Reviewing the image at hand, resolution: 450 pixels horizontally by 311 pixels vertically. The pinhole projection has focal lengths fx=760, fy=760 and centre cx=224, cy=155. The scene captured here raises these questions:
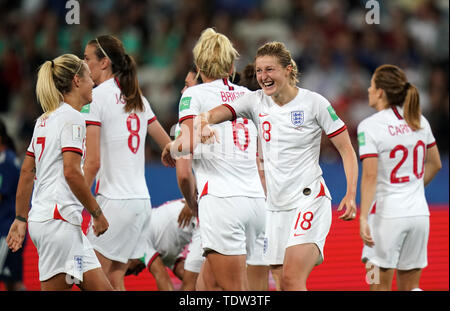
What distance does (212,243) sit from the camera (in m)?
5.69

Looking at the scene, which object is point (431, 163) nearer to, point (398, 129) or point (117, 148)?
point (398, 129)

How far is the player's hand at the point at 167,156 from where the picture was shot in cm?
534

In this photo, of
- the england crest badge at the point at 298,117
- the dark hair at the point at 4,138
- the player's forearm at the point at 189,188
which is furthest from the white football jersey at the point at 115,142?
the dark hair at the point at 4,138

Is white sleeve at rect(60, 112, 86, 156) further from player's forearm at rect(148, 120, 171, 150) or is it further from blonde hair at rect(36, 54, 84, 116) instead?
player's forearm at rect(148, 120, 171, 150)

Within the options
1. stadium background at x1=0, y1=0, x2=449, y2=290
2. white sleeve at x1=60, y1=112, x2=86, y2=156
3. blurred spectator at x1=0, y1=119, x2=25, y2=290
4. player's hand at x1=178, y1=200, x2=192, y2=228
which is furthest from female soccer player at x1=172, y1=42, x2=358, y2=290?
stadium background at x1=0, y1=0, x2=449, y2=290

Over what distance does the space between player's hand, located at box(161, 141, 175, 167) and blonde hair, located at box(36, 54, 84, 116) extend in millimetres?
808

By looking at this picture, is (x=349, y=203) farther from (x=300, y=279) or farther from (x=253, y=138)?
(x=253, y=138)

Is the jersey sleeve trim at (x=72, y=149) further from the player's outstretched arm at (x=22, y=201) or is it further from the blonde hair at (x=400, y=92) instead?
the blonde hair at (x=400, y=92)

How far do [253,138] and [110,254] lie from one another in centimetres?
152

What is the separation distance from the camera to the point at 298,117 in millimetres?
5508

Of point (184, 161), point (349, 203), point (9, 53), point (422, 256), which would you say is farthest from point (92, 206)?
point (9, 53)

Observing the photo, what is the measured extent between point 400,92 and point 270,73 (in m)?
1.70

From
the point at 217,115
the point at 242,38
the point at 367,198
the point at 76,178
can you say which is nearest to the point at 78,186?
the point at 76,178

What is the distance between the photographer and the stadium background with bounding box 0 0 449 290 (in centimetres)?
1161
